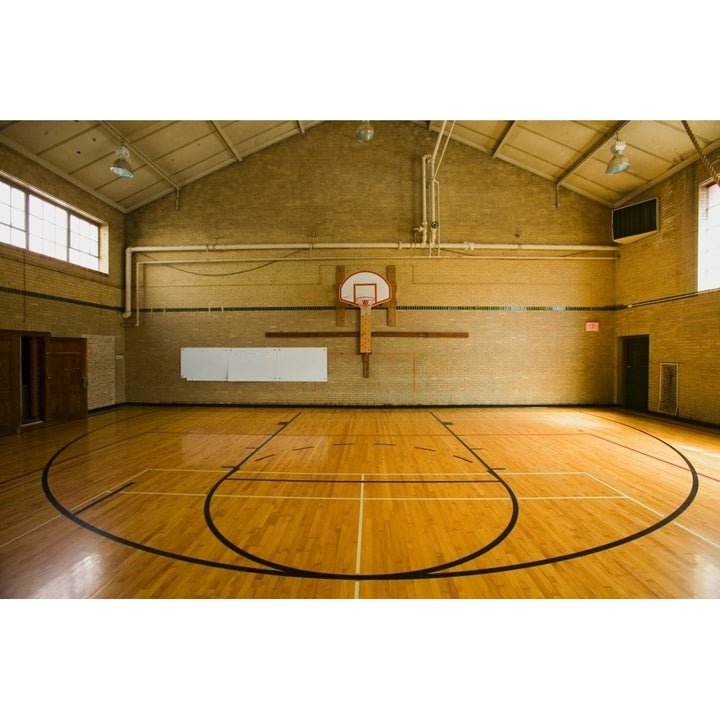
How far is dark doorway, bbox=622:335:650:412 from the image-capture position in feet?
32.6

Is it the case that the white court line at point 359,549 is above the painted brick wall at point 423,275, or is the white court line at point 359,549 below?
below

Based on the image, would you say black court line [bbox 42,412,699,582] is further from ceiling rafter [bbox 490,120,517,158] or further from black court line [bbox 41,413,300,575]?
ceiling rafter [bbox 490,120,517,158]

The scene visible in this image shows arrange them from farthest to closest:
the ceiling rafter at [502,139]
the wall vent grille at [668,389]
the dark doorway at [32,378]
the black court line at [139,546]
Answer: the ceiling rafter at [502,139] < the wall vent grille at [668,389] < the dark doorway at [32,378] < the black court line at [139,546]

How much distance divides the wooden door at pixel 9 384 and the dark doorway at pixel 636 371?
15.2 meters

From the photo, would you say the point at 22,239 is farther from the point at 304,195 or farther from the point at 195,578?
the point at 195,578

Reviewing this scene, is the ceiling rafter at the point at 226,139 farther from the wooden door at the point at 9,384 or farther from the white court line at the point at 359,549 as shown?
the white court line at the point at 359,549

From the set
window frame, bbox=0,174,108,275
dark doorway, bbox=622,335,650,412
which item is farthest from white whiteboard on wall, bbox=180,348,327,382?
dark doorway, bbox=622,335,650,412

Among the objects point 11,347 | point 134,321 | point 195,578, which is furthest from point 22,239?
point 195,578

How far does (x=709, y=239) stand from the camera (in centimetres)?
812

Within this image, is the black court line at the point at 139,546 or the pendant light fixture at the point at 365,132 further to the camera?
the pendant light fixture at the point at 365,132

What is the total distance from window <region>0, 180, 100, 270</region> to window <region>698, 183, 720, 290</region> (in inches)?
590

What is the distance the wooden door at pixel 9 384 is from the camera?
756 centimetres

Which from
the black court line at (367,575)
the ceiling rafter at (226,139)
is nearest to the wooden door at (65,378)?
the ceiling rafter at (226,139)

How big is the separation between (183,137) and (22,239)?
4.32 meters
